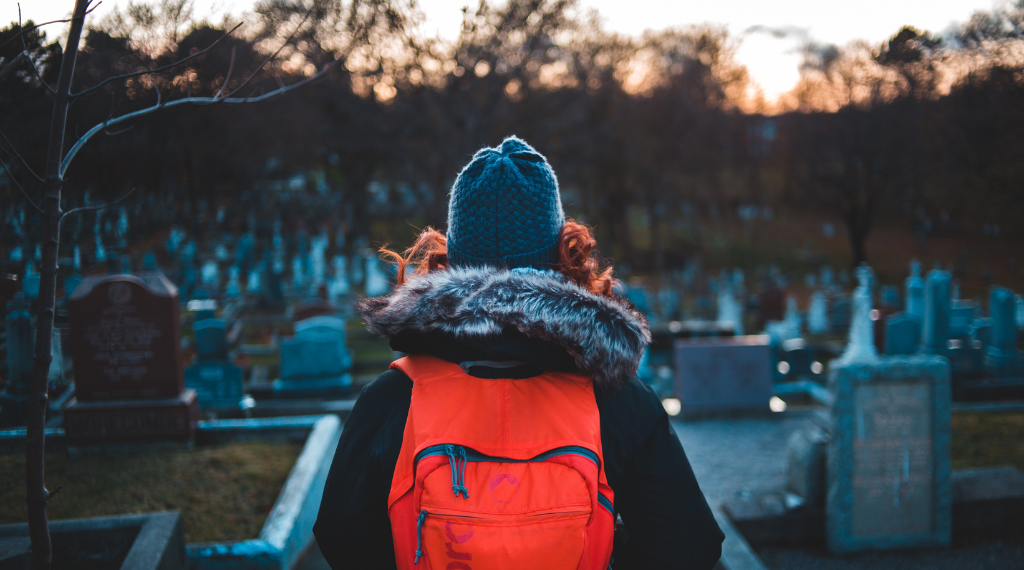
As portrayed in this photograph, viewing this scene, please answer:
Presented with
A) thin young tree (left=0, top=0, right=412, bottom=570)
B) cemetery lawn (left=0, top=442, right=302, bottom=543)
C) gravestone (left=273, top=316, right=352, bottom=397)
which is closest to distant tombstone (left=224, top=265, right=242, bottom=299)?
gravestone (left=273, top=316, right=352, bottom=397)

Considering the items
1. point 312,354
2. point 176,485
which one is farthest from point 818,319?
point 176,485

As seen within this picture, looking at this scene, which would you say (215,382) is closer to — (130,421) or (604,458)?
(130,421)

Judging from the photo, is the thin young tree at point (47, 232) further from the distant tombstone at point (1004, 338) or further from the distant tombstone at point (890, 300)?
the distant tombstone at point (890, 300)

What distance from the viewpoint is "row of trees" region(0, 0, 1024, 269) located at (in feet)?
12.7

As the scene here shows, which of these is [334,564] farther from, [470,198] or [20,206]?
[20,206]

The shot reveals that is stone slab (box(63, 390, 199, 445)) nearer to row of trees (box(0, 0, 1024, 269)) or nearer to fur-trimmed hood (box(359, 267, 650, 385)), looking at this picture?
row of trees (box(0, 0, 1024, 269))

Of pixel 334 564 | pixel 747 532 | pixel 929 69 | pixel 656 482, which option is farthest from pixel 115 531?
pixel 929 69

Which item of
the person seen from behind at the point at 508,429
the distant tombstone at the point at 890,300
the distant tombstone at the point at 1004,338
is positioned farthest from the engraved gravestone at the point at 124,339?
the distant tombstone at the point at 890,300

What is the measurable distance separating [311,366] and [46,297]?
5.08m

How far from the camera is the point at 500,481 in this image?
1229mm

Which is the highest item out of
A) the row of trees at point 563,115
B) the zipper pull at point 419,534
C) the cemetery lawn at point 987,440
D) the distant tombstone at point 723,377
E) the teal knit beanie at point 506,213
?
the row of trees at point 563,115

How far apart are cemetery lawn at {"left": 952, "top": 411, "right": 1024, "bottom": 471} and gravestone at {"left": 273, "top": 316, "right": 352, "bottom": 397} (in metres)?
6.30

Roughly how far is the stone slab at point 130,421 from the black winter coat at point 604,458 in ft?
11.9

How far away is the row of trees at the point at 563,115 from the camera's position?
388 centimetres
